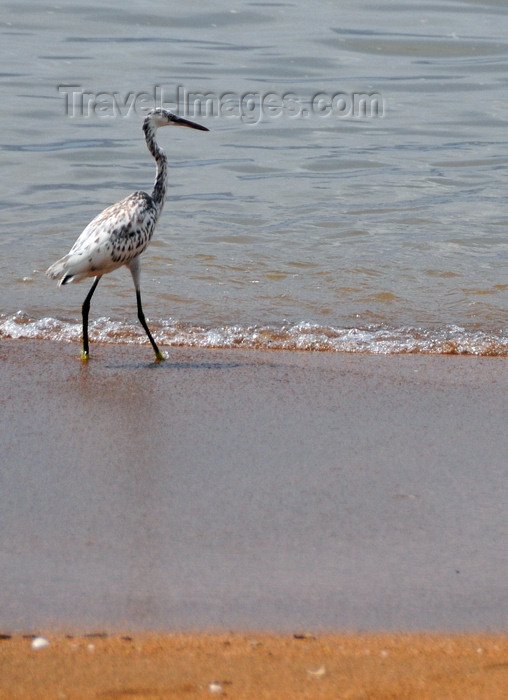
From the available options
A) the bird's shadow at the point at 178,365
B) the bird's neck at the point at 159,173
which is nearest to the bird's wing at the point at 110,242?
the bird's neck at the point at 159,173

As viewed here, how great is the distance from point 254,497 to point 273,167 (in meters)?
8.11

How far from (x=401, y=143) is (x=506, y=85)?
370cm

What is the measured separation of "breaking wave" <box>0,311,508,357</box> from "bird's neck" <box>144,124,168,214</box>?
2.78 feet

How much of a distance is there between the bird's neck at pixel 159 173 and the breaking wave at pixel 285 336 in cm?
85

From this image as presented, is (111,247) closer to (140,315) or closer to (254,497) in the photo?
A: (140,315)

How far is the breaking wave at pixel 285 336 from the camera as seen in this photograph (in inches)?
247

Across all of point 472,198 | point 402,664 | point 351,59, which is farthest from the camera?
point 351,59

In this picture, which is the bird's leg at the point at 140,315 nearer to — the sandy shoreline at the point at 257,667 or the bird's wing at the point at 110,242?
the bird's wing at the point at 110,242

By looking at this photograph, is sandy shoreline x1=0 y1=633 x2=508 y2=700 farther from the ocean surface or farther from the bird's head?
the bird's head

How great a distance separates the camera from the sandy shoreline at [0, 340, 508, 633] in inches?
124

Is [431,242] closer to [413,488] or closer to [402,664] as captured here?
[413,488]

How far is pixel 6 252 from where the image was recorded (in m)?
8.50

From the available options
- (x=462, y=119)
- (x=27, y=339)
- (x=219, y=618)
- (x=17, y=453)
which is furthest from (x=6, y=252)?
(x=462, y=119)
